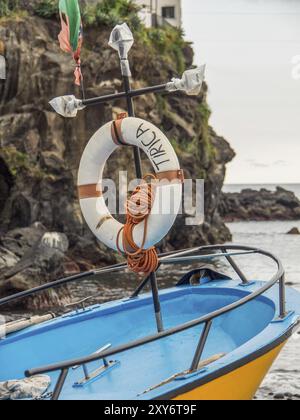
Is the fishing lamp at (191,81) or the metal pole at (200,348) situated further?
the fishing lamp at (191,81)

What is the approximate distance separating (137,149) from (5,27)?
930 inches

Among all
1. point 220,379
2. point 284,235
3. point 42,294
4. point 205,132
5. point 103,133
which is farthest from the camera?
point 284,235

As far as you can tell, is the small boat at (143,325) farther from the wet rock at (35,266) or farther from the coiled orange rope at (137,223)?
the wet rock at (35,266)

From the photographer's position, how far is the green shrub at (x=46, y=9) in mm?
30938

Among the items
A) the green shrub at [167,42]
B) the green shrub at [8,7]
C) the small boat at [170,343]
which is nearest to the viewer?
the small boat at [170,343]

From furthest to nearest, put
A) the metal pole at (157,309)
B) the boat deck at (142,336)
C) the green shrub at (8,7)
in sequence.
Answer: the green shrub at (8,7) → the metal pole at (157,309) → the boat deck at (142,336)

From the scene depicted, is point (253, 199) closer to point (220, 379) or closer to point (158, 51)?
point (158, 51)

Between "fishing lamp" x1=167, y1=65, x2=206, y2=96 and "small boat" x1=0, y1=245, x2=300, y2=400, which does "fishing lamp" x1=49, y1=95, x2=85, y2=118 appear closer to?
"fishing lamp" x1=167, y1=65, x2=206, y2=96

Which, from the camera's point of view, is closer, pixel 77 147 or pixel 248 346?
pixel 248 346

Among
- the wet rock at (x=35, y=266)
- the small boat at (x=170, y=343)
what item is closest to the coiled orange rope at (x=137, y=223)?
the small boat at (x=170, y=343)

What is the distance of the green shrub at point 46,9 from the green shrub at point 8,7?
3.33ft

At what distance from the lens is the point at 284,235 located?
58.3 m

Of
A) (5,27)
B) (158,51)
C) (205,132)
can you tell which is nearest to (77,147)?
(5,27)

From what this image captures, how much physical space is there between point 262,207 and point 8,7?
54.5 m
